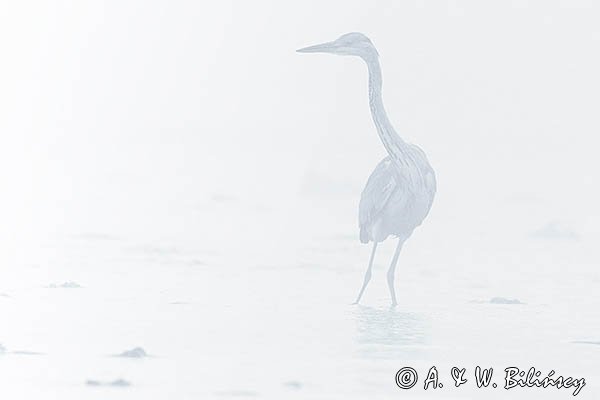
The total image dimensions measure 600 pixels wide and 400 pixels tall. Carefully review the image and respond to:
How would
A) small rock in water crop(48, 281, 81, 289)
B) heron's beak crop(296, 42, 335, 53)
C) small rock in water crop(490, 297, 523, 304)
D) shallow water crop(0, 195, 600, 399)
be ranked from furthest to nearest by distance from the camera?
heron's beak crop(296, 42, 335, 53), small rock in water crop(48, 281, 81, 289), small rock in water crop(490, 297, 523, 304), shallow water crop(0, 195, 600, 399)

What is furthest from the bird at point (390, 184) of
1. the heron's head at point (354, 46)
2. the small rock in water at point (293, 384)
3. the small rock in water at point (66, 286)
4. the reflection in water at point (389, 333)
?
the small rock in water at point (293, 384)

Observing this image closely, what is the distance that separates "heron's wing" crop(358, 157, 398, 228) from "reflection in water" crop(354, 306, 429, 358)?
0.90 m

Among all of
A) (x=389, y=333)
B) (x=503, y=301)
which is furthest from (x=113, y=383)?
(x=503, y=301)

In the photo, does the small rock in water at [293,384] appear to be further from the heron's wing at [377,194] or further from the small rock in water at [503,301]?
the heron's wing at [377,194]

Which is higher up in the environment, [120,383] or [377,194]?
[377,194]

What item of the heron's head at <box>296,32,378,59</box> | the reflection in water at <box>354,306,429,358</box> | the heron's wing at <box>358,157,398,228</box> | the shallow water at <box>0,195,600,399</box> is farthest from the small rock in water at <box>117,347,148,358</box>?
the heron's head at <box>296,32,378,59</box>

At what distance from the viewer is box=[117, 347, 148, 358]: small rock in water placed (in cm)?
820

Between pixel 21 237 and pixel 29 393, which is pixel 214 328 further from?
pixel 21 237

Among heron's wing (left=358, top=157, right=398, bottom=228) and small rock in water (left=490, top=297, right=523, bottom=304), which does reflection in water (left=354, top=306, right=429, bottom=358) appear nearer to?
small rock in water (left=490, top=297, right=523, bottom=304)

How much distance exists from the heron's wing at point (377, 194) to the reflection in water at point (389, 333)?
35.3 inches

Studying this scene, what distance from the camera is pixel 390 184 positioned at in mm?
11148

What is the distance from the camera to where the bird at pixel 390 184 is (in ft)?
36.3

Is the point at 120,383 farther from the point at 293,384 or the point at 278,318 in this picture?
the point at 278,318

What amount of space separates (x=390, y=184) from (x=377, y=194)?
0.11m
